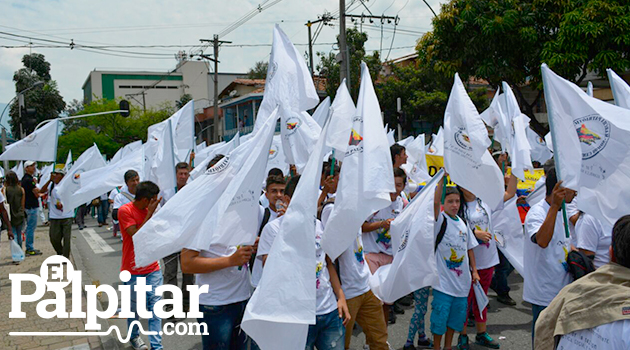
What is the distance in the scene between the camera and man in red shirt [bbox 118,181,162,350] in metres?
5.45

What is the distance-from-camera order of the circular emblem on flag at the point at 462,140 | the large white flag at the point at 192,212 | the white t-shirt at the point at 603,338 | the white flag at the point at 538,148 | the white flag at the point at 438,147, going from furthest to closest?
the white flag at the point at 538,148 < the white flag at the point at 438,147 < the circular emblem on flag at the point at 462,140 < the large white flag at the point at 192,212 < the white t-shirt at the point at 603,338

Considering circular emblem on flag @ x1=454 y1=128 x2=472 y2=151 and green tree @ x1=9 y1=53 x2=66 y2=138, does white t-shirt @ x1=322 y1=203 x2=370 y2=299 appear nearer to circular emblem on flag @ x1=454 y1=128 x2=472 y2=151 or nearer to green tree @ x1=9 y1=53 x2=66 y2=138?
circular emblem on flag @ x1=454 y1=128 x2=472 y2=151

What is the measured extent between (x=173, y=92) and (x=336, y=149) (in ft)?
286

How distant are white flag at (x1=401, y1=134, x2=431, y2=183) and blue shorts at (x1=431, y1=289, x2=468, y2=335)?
15.2 ft

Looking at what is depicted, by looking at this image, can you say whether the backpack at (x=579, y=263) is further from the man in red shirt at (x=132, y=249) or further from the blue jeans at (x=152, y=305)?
the blue jeans at (x=152, y=305)

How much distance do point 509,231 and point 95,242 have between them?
11.3 m

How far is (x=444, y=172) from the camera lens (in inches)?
192

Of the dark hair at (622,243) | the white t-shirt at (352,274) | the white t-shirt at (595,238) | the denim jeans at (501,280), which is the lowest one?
the denim jeans at (501,280)

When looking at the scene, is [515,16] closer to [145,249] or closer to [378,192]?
[378,192]

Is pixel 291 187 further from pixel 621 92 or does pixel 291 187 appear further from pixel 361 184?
pixel 621 92

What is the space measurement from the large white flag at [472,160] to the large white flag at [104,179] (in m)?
5.04

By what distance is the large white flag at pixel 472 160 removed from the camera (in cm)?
492

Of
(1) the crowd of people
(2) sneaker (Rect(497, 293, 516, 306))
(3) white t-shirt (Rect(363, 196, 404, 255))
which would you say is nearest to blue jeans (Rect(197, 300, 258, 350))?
(1) the crowd of people

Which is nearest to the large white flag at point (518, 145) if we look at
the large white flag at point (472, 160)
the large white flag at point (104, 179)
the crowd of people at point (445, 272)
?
the crowd of people at point (445, 272)
